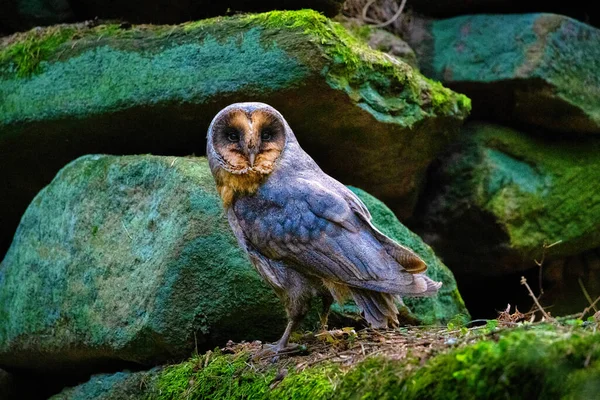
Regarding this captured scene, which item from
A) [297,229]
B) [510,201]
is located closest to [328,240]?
[297,229]

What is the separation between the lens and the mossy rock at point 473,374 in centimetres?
268

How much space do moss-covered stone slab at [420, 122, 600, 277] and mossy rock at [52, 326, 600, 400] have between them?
313 centimetres

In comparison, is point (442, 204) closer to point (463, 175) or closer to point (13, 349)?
point (463, 175)

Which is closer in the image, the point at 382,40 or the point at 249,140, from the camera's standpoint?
the point at 249,140

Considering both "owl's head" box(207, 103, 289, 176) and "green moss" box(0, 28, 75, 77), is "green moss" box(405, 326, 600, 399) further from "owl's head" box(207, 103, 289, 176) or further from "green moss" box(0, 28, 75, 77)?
"green moss" box(0, 28, 75, 77)

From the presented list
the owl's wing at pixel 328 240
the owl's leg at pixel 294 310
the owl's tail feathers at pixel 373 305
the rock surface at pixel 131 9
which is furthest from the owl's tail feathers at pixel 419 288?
the rock surface at pixel 131 9

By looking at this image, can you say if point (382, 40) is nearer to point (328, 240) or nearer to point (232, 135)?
point (232, 135)

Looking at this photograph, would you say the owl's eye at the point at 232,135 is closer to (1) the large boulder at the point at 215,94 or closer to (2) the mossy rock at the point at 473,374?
→ (1) the large boulder at the point at 215,94

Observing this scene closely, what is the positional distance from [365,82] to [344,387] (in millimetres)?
2685

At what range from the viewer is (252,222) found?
4422 mm

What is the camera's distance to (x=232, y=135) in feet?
15.0

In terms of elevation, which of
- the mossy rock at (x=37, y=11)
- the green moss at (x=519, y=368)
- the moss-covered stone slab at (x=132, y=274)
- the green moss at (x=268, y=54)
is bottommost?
the moss-covered stone slab at (x=132, y=274)

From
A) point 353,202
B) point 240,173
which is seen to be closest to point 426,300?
point 353,202

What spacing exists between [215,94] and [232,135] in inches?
42.7
